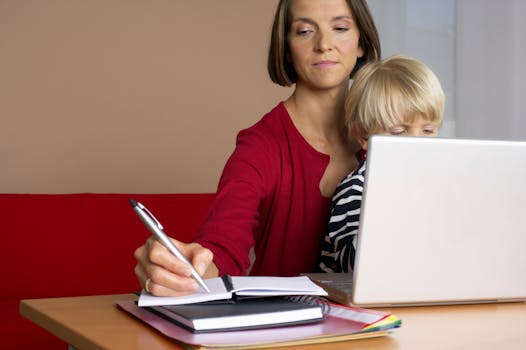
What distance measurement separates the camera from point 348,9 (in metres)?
1.92

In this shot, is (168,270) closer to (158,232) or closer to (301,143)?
(158,232)

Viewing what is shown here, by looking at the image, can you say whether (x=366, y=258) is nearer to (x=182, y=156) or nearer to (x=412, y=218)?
(x=412, y=218)

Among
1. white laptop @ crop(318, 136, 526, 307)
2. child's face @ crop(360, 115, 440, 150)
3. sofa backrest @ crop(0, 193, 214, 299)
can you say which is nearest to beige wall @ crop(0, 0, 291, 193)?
sofa backrest @ crop(0, 193, 214, 299)

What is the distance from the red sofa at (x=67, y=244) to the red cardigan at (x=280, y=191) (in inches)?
40.6

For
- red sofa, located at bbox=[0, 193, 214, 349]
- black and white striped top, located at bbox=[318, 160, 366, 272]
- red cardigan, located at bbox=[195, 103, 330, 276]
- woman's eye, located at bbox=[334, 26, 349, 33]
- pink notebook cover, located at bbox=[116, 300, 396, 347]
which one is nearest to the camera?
pink notebook cover, located at bbox=[116, 300, 396, 347]

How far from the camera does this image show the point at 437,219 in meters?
1.20

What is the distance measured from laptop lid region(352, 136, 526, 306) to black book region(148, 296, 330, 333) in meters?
0.12

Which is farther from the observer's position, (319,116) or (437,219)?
(319,116)

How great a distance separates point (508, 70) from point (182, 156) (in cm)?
135

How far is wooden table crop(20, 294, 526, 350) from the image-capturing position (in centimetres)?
105

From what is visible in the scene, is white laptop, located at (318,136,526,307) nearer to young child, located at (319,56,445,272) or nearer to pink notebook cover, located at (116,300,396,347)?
pink notebook cover, located at (116,300,396,347)

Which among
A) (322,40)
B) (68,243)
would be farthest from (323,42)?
(68,243)

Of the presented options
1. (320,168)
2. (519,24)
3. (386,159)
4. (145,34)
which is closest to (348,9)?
(320,168)

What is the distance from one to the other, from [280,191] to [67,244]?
3.83 feet
